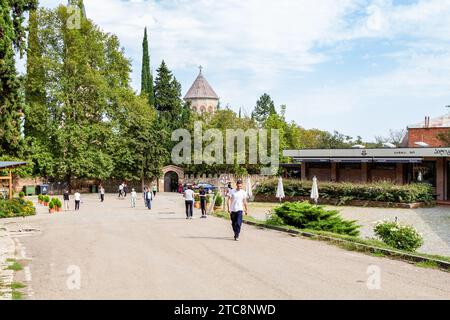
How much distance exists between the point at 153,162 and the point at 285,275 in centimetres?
5468

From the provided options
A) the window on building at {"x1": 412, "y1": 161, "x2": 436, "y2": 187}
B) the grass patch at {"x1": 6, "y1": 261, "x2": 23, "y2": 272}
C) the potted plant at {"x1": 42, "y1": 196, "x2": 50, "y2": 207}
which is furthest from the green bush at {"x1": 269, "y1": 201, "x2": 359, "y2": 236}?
the potted plant at {"x1": 42, "y1": 196, "x2": 50, "y2": 207}

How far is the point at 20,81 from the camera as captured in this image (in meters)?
34.5

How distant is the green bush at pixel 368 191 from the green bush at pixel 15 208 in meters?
17.9

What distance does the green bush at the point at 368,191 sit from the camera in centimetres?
3594

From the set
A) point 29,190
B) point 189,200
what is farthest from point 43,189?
point 189,200

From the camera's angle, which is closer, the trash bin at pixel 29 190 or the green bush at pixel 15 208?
the green bush at pixel 15 208

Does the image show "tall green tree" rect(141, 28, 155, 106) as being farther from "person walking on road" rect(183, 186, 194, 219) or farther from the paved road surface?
the paved road surface

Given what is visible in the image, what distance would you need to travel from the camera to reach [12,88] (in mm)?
33844

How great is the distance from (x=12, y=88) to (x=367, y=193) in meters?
22.9

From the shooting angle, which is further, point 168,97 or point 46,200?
point 168,97

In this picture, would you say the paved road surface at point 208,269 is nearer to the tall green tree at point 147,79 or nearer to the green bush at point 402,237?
the green bush at point 402,237

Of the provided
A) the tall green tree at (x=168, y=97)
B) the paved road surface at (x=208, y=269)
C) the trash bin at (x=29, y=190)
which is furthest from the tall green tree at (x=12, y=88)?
the tall green tree at (x=168, y=97)

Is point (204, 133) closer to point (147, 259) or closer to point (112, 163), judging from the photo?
point (112, 163)

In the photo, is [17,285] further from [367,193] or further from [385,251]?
[367,193]
